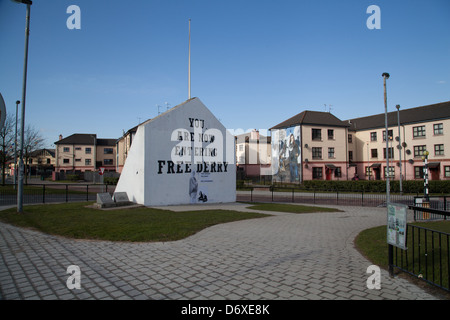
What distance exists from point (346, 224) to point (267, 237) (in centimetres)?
501

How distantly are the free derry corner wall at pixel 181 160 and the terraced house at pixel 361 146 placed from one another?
25.4m

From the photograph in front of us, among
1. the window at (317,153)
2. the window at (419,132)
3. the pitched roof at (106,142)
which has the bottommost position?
the window at (317,153)

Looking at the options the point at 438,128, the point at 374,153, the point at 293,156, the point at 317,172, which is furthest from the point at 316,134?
the point at 438,128

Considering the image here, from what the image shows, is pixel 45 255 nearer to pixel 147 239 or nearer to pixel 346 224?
pixel 147 239

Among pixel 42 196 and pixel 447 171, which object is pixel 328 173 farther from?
pixel 42 196

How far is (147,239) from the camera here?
812 cm

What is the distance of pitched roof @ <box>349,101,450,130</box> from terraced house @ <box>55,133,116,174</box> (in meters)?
61.6

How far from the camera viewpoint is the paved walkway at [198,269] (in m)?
4.45

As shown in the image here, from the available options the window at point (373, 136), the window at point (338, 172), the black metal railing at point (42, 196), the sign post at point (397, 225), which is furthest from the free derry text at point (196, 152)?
the window at point (373, 136)

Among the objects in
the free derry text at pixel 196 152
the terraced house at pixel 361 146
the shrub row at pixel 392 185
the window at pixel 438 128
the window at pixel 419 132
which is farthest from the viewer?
the window at pixel 419 132

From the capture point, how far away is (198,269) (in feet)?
18.4

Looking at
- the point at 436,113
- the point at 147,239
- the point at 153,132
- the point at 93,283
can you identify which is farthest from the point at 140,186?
the point at 436,113

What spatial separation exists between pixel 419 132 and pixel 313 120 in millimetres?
14940

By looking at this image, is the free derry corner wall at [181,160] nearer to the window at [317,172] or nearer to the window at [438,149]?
the window at [317,172]
